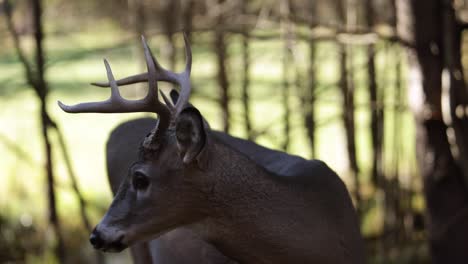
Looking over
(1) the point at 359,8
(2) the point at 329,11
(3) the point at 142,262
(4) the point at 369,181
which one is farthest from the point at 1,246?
(2) the point at 329,11

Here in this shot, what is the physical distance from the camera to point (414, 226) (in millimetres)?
5766

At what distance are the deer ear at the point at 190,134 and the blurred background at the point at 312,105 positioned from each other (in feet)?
4.66

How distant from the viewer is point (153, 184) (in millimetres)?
2803

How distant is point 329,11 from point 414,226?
2.42m

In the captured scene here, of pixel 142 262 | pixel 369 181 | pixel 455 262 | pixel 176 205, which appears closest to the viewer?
pixel 176 205

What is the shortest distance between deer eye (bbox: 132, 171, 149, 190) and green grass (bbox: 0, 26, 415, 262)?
1.74m

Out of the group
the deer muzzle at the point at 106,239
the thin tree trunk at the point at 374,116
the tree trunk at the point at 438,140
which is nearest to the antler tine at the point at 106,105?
the deer muzzle at the point at 106,239

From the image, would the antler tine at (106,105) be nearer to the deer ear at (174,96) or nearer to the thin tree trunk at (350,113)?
the deer ear at (174,96)

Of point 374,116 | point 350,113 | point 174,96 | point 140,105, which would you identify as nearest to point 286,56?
point 350,113

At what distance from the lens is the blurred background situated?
4504mm

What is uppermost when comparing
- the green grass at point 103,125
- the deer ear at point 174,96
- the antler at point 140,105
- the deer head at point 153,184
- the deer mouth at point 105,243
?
the antler at point 140,105

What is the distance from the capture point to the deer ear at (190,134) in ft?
8.76

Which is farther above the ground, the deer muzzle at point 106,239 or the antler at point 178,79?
the antler at point 178,79

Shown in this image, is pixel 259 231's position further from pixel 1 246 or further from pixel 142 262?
pixel 1 246
